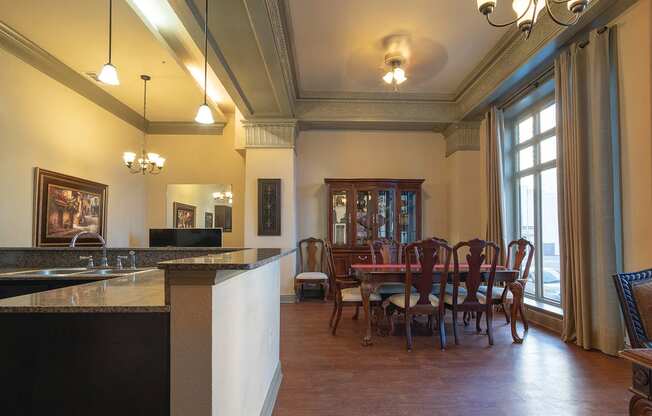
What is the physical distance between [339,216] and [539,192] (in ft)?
9.39

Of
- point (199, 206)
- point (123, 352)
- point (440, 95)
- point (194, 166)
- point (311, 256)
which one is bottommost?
point (311, 256)

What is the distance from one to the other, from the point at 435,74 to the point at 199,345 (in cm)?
471

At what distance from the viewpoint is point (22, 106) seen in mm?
3768

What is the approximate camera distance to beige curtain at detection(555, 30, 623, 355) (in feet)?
9.53

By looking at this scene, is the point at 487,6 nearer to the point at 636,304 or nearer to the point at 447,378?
the point at 636,304

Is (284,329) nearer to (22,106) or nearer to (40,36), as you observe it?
(22,106)

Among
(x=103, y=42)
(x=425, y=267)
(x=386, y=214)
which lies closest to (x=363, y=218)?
(x=386, y=214)

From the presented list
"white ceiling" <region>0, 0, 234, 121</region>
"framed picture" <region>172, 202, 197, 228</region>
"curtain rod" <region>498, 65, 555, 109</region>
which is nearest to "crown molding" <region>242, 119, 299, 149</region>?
"white ceiling" <region>0, 0, 234, 121</region>

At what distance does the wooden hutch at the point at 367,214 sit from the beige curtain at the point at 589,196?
7.65 ft

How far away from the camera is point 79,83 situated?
4535 mm

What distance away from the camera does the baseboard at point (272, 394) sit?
188cm

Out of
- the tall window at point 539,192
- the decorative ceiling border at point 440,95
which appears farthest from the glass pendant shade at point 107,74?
the tall window at point 539,192

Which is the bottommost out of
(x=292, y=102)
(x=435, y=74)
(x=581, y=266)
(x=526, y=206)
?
(x=581, y=266)

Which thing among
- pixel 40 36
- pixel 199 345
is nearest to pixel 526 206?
pixel 199 345
